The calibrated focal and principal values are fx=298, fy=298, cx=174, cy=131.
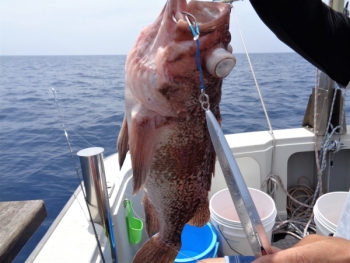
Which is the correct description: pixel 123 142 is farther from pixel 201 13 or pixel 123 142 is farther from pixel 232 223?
pixel 232 223

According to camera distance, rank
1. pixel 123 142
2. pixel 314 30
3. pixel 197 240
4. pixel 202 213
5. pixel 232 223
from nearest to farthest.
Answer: pixel 123 142 < pixel 202 213 < pixel 314 30 < pixel 232 223 < pixel 197 240

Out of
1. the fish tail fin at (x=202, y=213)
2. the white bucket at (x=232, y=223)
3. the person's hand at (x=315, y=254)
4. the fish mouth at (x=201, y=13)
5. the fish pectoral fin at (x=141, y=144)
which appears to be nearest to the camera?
the person's hand at (x=315, y=254)

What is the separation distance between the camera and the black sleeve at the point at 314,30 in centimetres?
136

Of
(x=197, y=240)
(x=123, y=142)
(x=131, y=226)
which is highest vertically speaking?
(x=123, y=142)

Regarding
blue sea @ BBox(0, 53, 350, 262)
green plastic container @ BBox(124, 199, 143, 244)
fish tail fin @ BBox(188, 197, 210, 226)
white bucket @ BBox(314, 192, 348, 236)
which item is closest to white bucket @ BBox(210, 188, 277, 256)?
white bucket @ BBox(314, 192, 348, 236)


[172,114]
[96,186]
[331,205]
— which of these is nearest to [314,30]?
[172,114]

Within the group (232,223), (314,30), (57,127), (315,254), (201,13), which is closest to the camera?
(315,254)

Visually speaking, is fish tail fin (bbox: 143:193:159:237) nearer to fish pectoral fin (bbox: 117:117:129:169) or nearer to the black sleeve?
fish pectoral fin (bbox: 117:117:129:169)

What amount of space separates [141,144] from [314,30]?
1.21m

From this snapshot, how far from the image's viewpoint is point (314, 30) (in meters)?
1.70

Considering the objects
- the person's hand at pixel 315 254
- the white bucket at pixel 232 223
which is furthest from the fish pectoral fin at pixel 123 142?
the white bucket at pixel 232 223

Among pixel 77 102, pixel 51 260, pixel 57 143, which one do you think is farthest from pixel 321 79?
pixel 77 102

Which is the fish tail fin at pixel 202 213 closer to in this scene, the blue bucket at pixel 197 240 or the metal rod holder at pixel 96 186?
the metal rod holder at pixel 96 186

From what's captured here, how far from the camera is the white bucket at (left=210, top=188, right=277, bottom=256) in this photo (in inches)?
111
